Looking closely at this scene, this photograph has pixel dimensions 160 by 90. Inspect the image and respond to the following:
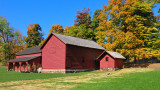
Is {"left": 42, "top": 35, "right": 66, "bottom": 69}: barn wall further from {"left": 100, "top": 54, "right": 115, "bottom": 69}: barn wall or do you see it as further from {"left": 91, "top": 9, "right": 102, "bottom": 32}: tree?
{"left": 91, "top": 9, "right": 102, "bottom": 32}: tree

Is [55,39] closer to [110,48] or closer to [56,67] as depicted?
[56,67]

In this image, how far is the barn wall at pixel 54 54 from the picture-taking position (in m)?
31.4

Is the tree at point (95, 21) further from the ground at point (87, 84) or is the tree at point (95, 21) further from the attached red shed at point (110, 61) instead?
the ground at point (87, 84)

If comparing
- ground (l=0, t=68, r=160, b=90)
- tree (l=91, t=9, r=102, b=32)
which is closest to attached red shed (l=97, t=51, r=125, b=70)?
ground (l=0, t=68, r=160, b=90)

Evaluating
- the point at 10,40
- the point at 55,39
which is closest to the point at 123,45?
the point at 55,39

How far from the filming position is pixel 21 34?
231 feet

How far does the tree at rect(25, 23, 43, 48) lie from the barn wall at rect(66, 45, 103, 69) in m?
38.7

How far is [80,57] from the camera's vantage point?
112 ft

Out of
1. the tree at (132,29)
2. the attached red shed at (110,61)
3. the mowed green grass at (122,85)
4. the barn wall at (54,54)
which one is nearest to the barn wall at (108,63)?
the attached red shed at (110,61)

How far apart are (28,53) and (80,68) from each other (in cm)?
1843

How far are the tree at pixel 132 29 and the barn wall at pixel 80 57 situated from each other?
5.44m

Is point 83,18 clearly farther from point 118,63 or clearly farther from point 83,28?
point 118,63

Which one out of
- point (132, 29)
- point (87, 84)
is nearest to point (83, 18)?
point (132, 29)

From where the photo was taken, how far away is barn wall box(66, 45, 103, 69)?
3154 centimetres
